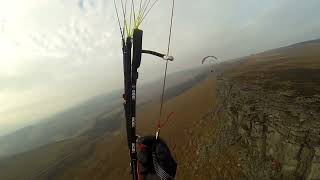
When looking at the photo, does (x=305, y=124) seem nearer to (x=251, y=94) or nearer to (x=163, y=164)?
(x=251, y=94)

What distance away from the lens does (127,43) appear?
6.52 meters

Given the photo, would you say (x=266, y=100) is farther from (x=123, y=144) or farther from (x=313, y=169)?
(x=123, y=144)

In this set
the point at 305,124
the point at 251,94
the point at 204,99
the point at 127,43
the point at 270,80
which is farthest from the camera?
the point at 204,99

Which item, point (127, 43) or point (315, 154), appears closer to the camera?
point (127, 43)

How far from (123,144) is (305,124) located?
31.3m

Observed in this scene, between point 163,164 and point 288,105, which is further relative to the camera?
point 288,105

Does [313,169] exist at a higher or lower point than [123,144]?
higher

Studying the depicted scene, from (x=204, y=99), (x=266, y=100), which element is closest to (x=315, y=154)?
(x=266, y=100)

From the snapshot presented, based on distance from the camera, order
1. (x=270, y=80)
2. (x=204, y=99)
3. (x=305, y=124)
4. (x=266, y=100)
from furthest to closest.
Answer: (x=204, y=99), (x=270, y=80), (x=266, y=100), (x=305, y=124)

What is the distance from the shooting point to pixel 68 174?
47.3 meters

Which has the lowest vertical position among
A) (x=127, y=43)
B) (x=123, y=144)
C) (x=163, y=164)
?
(x=123, y=144)

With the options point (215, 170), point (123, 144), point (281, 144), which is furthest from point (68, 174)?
point (281, 144)

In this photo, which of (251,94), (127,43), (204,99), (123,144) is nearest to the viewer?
(127,43)

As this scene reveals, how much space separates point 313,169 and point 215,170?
10.1 meters
